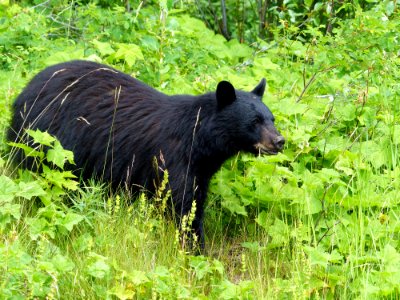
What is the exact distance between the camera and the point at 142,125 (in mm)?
5824

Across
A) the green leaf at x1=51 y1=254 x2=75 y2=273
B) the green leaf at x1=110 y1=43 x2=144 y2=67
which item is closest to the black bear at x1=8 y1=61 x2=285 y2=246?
the green leaf at x1=110 y1=43 x2=144 y2=67

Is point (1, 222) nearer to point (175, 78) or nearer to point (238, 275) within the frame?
point (238, 275)

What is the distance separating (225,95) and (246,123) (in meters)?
0.24

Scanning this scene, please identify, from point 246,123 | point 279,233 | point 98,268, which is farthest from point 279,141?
point 98,268

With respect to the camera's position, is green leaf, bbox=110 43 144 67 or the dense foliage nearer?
the dense foliage

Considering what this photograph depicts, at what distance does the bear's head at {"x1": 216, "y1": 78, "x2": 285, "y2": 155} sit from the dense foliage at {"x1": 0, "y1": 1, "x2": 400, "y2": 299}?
21cm

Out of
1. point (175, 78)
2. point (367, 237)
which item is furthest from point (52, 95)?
point (367, 237)

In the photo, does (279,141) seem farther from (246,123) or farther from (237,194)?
(237,194)

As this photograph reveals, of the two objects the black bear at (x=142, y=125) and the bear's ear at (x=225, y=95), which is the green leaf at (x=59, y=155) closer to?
the black bear at (x=142, y=125)

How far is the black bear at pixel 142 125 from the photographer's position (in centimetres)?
552

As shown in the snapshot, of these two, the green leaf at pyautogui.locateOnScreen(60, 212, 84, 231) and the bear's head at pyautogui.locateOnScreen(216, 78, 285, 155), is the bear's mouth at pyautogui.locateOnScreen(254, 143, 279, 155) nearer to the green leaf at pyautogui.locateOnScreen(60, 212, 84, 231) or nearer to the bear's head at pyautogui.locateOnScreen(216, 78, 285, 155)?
the bear's head at pyautogui.locateOnScreen(216, 78, 285, 155)

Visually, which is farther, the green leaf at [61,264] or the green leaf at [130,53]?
the green leaf at [130,53]

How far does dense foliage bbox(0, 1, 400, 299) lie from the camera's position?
14.1 feet

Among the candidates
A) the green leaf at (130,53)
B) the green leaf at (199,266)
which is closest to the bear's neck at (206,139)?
the green leaf at (199,266)
